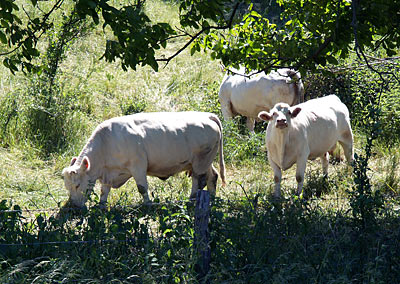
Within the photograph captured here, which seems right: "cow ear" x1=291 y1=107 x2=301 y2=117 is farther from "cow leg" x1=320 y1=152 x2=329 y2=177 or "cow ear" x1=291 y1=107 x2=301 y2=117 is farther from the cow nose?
"cow leg" x1=320 y1=152 x2=329 y2=177

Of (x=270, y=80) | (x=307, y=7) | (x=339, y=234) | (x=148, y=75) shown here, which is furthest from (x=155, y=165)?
(x=148, y=75)

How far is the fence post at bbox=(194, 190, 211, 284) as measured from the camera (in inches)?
221

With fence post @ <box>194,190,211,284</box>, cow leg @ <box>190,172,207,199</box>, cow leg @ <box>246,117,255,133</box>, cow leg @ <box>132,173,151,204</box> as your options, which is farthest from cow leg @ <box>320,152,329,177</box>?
fence post @ <box>194,190,211,284</box>

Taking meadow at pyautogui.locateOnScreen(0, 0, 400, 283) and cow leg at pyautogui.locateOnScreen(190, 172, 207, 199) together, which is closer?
meadow at pyautogui.locateOnScreen(0, 0, 400, 283)

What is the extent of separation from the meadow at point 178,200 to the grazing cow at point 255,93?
355 mm

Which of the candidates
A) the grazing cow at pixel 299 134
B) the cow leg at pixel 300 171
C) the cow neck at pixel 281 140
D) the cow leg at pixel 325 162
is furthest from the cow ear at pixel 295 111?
the cow leg at pixel 325 162

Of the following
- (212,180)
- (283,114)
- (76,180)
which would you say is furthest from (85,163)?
(283,114)

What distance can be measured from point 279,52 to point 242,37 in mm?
733

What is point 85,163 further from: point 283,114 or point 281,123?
point 283,114

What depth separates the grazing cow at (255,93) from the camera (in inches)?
504

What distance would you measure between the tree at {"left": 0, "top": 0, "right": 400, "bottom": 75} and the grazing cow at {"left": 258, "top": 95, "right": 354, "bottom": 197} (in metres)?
0.99

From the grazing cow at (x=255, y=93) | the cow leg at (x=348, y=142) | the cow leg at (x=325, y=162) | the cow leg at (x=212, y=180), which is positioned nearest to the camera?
the cow leg at (x=212, y=180)

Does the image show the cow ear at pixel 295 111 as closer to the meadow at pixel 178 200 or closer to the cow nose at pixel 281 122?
the cow nose at pixel 281 122

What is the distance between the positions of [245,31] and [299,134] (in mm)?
1816
